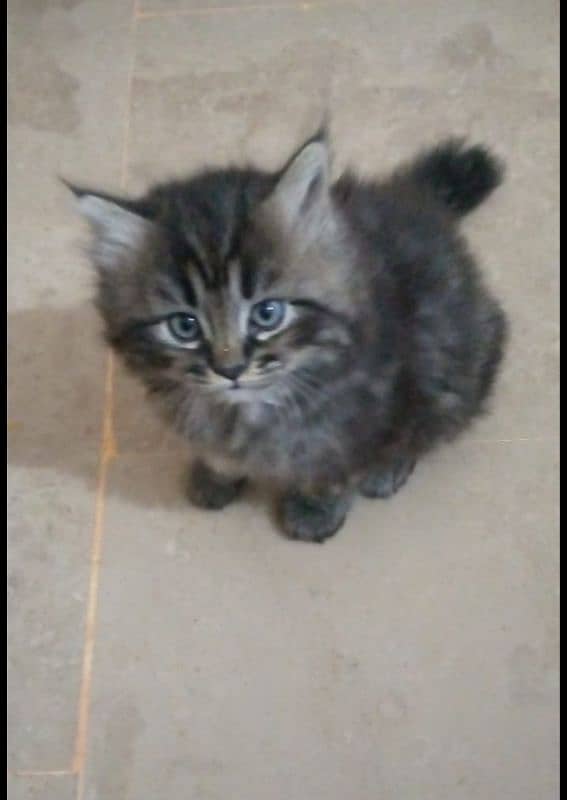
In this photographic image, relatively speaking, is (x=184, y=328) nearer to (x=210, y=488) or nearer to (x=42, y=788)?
(x=210, y=488)

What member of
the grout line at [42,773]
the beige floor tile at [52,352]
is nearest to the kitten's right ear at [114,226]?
the beige floor tile at [52,352]

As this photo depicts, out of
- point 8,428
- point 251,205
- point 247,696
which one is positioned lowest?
point 247,696

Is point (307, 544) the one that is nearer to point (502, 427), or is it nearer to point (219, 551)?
point (219, 551)

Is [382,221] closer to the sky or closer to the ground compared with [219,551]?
Result: closer to the sky

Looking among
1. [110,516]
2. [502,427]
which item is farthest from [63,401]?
[502,427]

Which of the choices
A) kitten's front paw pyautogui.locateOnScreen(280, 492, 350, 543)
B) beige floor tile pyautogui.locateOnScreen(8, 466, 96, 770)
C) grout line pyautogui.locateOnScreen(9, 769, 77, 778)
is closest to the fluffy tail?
kitten's front paw pyautogui.locateOnScreen(280, 492, 350, 543)

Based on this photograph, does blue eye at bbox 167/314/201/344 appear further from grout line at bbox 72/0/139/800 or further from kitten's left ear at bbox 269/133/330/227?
grout line at bbox 72/0/139/800

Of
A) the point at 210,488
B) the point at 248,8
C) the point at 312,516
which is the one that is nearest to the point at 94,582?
the point at 210,488
